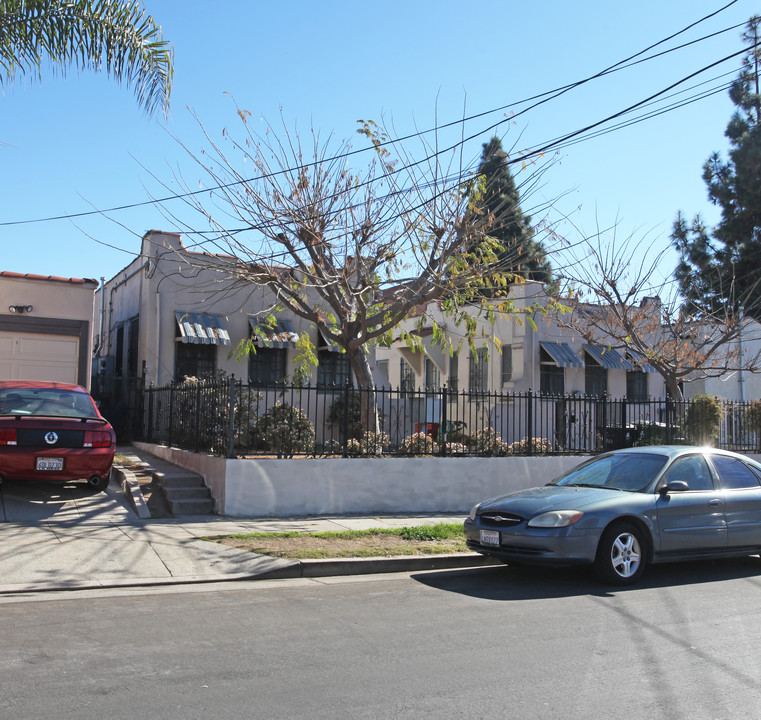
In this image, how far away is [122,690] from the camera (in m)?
4.58

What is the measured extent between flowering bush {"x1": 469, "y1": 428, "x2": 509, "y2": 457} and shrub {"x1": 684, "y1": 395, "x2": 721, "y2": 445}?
15.0 feet

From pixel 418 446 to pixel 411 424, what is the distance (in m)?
1.19

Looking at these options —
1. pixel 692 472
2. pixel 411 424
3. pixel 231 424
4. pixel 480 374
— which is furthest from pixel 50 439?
pixel 480 374

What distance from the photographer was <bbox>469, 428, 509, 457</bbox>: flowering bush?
13789 mm

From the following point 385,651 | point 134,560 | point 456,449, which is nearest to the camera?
point 385,651

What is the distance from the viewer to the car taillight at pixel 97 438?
34.6 feet

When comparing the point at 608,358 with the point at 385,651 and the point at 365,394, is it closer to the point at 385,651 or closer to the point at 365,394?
the point at 365,394

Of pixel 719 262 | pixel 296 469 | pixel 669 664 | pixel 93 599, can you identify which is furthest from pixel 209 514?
pixel 719 262

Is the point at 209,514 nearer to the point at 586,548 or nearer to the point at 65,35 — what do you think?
the point at 586,548

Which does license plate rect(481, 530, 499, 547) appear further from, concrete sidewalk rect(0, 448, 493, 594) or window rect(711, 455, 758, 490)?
window rect(711, 455, 758, 490)

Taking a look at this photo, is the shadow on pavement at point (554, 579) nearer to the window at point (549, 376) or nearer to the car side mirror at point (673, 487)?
the car side mirror at point (673, 487)

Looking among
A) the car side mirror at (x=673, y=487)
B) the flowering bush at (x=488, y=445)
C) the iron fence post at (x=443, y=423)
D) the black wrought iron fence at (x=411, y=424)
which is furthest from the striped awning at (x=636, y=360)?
the car side mirror at (x=673, y=487)

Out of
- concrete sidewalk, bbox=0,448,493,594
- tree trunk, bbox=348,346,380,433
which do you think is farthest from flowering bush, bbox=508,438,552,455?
concrete sidewalk, bbox=0,448,493,594

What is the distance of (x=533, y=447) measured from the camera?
14305mm
